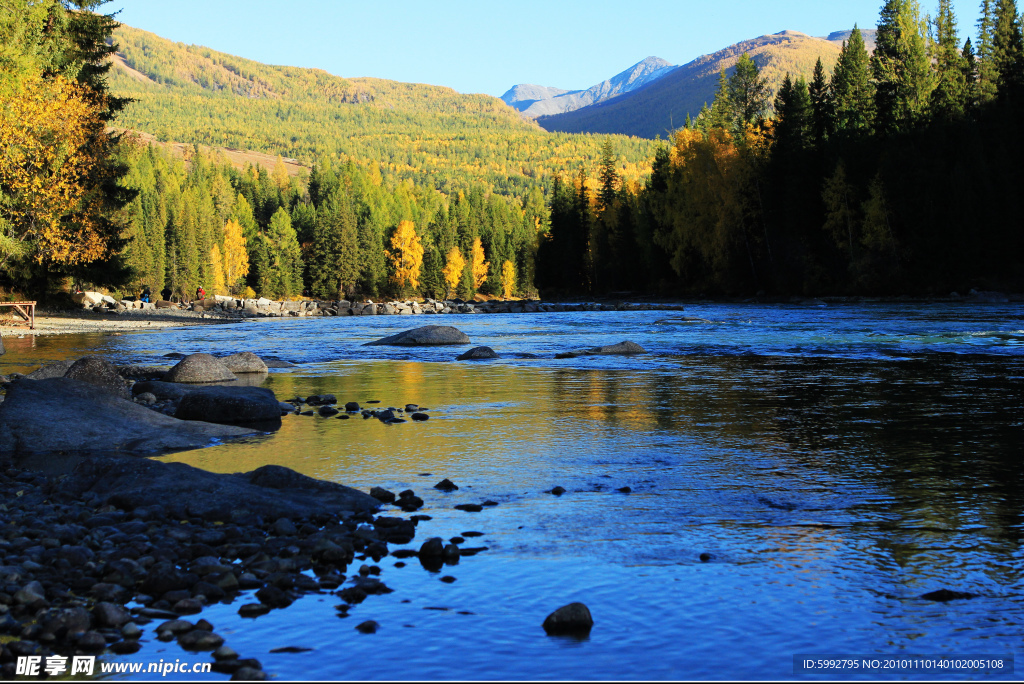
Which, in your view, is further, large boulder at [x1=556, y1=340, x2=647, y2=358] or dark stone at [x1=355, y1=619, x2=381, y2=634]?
large boulder at [x1=556, y1=340, x2=647, y2=358]

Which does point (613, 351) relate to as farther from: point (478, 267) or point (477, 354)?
point (478, 267)

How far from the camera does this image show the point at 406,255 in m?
117

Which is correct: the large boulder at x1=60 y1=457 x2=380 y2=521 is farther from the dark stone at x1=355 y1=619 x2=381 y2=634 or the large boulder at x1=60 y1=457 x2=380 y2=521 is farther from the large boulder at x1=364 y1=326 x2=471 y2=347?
the large boulder at x1=364 y1=326 x2=471 y2=347

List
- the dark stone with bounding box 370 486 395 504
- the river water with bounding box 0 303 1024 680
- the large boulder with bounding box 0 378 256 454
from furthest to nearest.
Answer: the large boulder with bounding box 0 378 256 454
the dark stone with bounding box 370 486 395 504
the river water with bounding box 0 303 1024 680

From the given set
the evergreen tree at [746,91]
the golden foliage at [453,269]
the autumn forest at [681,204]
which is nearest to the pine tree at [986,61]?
the autumn forest at [681,204]

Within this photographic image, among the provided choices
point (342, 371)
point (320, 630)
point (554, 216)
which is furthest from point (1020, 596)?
point (554, 216)

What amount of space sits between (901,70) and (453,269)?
67.5 metres

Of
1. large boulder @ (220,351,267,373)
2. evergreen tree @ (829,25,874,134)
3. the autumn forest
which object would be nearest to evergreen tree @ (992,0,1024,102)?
the autumn forest

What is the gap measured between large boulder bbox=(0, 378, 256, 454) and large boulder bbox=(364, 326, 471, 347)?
1699 cm

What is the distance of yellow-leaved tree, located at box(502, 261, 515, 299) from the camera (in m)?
130

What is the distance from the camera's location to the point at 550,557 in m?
5.70

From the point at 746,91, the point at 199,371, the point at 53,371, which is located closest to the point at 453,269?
the point at 746,91

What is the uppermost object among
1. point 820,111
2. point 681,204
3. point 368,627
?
point 820,111

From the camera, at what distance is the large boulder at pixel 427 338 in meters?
27.6
